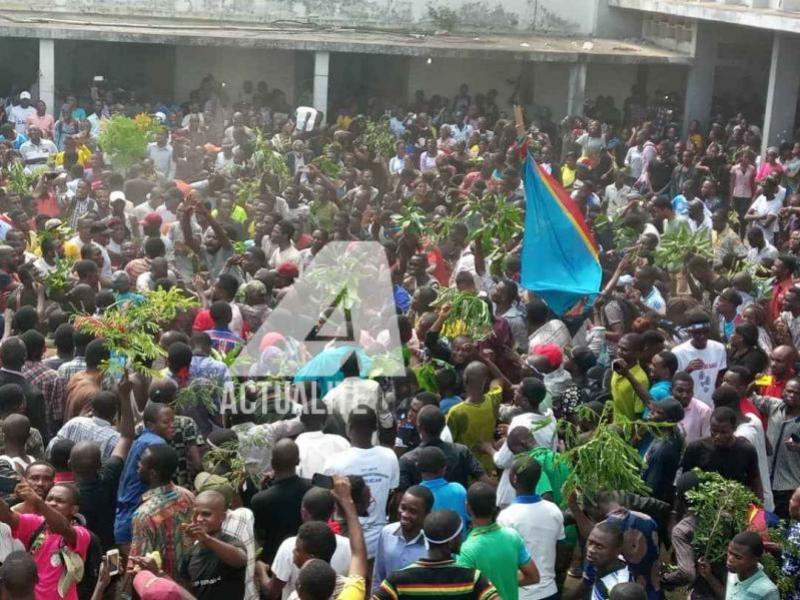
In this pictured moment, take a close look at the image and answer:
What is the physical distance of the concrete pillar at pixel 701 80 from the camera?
22.8 meters

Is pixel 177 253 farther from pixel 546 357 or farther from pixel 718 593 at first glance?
pixel 718 593

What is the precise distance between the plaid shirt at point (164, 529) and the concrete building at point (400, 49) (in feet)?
52.6

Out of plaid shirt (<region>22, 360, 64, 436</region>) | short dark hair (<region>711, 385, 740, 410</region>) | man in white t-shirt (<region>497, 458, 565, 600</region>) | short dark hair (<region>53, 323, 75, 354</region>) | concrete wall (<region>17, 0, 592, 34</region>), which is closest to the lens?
man in white t-shirt (<region>497, 458, 565, 600</region>)

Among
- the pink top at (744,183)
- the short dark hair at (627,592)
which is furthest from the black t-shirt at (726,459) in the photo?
the pink top at (744,183)

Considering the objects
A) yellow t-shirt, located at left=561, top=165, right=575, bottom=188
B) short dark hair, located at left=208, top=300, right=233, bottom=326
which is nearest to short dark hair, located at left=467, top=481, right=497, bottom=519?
short dark hair, located at left=208, top=300, right=233, bottom=326

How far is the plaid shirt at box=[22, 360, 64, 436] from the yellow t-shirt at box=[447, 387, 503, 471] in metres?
2.35

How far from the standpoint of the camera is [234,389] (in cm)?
794

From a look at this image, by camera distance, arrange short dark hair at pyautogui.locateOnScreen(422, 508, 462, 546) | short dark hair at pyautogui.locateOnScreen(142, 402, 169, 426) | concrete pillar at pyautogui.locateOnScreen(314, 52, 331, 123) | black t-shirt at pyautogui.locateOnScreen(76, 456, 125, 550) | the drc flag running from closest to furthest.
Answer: short dark hair at pyautogui.locateOnScreen(422, 508, 462, 546) < black t-shirt at pyautogui.locateOnScreen(76, 456, 125, 550) < short dark hair at pyautogui.locateOnScreen(142, 402, 169, 426) < the drc flag < concrete pillar at pyautogui.locateOnScreen(314, 52, 331, 123)

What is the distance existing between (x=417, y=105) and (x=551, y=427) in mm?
16479

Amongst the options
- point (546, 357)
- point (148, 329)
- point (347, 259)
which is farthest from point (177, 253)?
point (546, 357)

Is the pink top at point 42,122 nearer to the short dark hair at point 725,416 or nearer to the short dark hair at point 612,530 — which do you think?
the short dark hair at point 725,416

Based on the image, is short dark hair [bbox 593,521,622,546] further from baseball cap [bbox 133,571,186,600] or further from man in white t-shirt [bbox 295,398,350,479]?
baseball cap [bbox 133,571,186,600]

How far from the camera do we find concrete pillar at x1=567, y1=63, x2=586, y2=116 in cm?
2286

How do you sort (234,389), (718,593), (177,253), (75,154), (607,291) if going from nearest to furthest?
(718,593) < (234,389) < (607,291) < (177,253) < (75,154)
